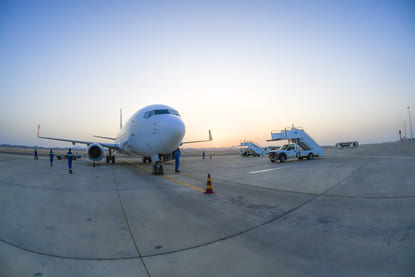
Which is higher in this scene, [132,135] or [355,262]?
[132,135]

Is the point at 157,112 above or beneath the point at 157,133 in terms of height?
above

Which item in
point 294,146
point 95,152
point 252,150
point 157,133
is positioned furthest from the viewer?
point 252,150

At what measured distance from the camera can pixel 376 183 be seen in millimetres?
7047

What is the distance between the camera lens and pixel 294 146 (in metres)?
19.3

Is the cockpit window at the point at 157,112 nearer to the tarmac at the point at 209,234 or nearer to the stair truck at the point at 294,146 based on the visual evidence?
the tarmac at the point at 209,234

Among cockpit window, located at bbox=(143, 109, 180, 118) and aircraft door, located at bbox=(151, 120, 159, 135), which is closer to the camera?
aircraft door, located at bbox=(151, 120, 159, 135)

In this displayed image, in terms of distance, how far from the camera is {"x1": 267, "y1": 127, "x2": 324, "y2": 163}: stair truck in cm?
1811

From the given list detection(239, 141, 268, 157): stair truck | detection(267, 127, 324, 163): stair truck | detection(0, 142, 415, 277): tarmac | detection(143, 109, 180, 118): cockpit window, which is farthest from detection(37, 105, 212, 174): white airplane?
detection(239, 141, 268, 157): stair truck

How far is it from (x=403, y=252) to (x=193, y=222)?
3287mm

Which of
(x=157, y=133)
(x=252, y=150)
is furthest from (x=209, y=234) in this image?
(x=252, y=150)

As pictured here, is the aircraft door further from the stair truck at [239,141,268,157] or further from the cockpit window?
the stair truck at [239,141,268,157]

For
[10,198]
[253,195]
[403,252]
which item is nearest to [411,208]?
[403,252]

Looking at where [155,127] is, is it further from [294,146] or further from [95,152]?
[294,146]

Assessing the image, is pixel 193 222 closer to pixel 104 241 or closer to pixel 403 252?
pixel 104 241
